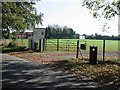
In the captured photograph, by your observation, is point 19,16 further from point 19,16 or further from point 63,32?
point 63,32

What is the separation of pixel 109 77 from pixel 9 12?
83.2 feet

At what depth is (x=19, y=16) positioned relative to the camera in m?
40.9

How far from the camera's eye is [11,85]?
11.0m

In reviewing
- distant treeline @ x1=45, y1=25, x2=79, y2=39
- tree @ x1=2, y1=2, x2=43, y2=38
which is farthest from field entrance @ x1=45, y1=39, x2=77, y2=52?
distant treeline @ x1=45, y1=25, x2=79, y2=39

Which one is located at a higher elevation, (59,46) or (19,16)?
(19,16)

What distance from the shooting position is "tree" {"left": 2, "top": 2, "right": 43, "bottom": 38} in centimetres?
3654

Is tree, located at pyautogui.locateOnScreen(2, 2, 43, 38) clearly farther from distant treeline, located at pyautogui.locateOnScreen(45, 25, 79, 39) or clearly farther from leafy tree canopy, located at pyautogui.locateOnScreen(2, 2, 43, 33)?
distant treeline, located at pyautogui.locateOnScreen(45, 25, 79, 39)

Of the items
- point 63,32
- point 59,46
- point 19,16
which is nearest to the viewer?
point 19,16

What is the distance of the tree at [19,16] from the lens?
120 ft

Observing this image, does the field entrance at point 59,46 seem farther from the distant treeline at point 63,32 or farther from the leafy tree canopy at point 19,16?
the distant treeline at point 63,32

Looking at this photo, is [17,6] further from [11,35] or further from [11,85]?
[11,85]

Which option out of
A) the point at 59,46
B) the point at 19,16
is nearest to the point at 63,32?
the point at 59,46

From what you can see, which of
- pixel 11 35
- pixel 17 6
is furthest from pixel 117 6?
pixel 11 35

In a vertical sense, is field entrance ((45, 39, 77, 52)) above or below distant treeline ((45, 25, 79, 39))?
below
